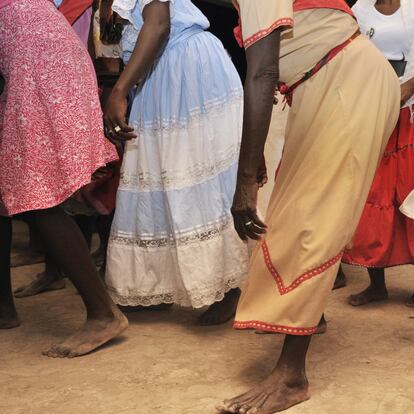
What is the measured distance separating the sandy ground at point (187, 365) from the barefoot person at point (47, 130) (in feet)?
0.65

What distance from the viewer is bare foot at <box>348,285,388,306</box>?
12.6 feet

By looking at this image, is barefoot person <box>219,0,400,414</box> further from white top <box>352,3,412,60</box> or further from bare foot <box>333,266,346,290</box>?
bare foot <box>333,266,346,290</box>

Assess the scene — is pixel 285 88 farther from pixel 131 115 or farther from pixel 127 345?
pixel 127 345

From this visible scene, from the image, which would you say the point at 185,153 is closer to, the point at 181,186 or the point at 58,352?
the point at 181,186

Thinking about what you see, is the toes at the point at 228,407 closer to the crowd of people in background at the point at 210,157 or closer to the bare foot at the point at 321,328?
the crowd of people in background at the point at 210,157

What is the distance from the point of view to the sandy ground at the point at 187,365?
102 inches

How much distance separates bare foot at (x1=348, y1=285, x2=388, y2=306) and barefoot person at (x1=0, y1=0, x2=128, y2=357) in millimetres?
1440

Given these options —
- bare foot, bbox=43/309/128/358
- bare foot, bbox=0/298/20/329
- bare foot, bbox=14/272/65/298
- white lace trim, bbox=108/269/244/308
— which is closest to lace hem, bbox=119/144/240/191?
white lace trim, bbox=108/269/244/308

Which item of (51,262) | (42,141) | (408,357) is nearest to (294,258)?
(408,357)

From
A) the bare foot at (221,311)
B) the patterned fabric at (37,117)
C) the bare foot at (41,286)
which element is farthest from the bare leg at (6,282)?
the bare foot at (221,311)

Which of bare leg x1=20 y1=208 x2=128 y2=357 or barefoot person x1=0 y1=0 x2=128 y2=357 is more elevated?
barefoot person x1=0 y1=0 x2=128 y2=357

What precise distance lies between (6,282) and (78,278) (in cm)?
52

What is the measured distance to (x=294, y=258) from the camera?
2.43 m

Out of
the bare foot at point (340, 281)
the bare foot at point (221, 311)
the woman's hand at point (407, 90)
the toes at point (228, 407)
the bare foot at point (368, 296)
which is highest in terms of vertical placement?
the woman's hand at point (407, 90)
